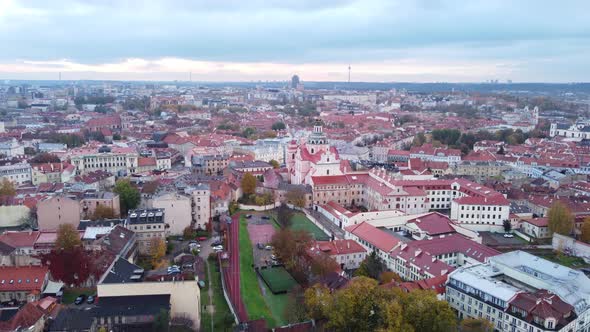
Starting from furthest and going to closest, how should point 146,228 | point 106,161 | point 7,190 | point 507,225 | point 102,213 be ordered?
point 106,161 < point 7,190 < point 507,225 < point 102,213 < point 146,228

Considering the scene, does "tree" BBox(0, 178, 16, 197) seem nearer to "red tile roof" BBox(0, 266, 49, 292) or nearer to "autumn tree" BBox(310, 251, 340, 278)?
"red tile roof" BBox(0, 266, 49, 292)

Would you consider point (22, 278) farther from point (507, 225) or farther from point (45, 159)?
point (507, 225)

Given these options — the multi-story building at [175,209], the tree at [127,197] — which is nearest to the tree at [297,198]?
the multi-story building at [175,209]

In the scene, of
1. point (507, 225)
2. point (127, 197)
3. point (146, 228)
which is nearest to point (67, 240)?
point (146, 228)

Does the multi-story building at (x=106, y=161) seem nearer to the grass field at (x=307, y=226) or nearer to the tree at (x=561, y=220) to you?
the grass field at (x=307, y=226)

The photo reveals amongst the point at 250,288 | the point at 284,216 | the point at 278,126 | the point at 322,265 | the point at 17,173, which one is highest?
the point at 278,126

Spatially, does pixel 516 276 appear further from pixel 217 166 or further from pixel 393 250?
pixel 217 166

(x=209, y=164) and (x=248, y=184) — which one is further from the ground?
(x=209, y=164)
